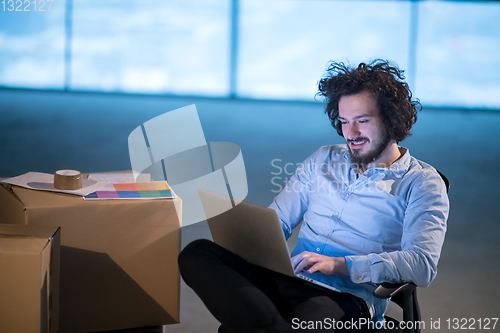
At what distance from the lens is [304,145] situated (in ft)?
16.7

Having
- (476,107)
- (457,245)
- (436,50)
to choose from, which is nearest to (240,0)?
(436,50)

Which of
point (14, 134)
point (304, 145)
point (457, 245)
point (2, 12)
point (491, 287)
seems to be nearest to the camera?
point (491, 287)

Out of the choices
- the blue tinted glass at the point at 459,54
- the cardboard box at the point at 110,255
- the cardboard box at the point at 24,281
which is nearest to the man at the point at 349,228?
the cardboard box at the point at 110,255

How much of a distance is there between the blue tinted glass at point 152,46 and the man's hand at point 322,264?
693 cm

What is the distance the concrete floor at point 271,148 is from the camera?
220cm

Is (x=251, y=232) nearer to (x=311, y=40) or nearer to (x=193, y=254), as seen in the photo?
(x=193, y=254)

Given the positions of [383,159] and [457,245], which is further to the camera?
[457,245]

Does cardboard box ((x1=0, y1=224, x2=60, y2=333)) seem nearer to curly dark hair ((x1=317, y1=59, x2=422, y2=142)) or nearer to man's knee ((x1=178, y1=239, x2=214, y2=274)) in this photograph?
man's knee ((x1=178, y1=239, x2=214, y2=274))

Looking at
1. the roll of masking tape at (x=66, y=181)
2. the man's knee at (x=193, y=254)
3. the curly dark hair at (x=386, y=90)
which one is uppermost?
the curly dark hair at (x=386, y=90)

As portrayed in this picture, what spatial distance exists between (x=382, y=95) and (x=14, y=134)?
436 cm

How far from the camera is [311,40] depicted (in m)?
8.24

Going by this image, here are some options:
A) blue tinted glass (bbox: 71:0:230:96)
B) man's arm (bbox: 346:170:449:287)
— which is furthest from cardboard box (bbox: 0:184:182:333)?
blue tinted glass (bbox: 71:0:230:96)

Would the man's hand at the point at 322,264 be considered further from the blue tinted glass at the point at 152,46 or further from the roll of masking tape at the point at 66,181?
the blue tinted glass at the point at 152,46

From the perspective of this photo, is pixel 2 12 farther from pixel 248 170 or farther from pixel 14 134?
pixel 248 170
